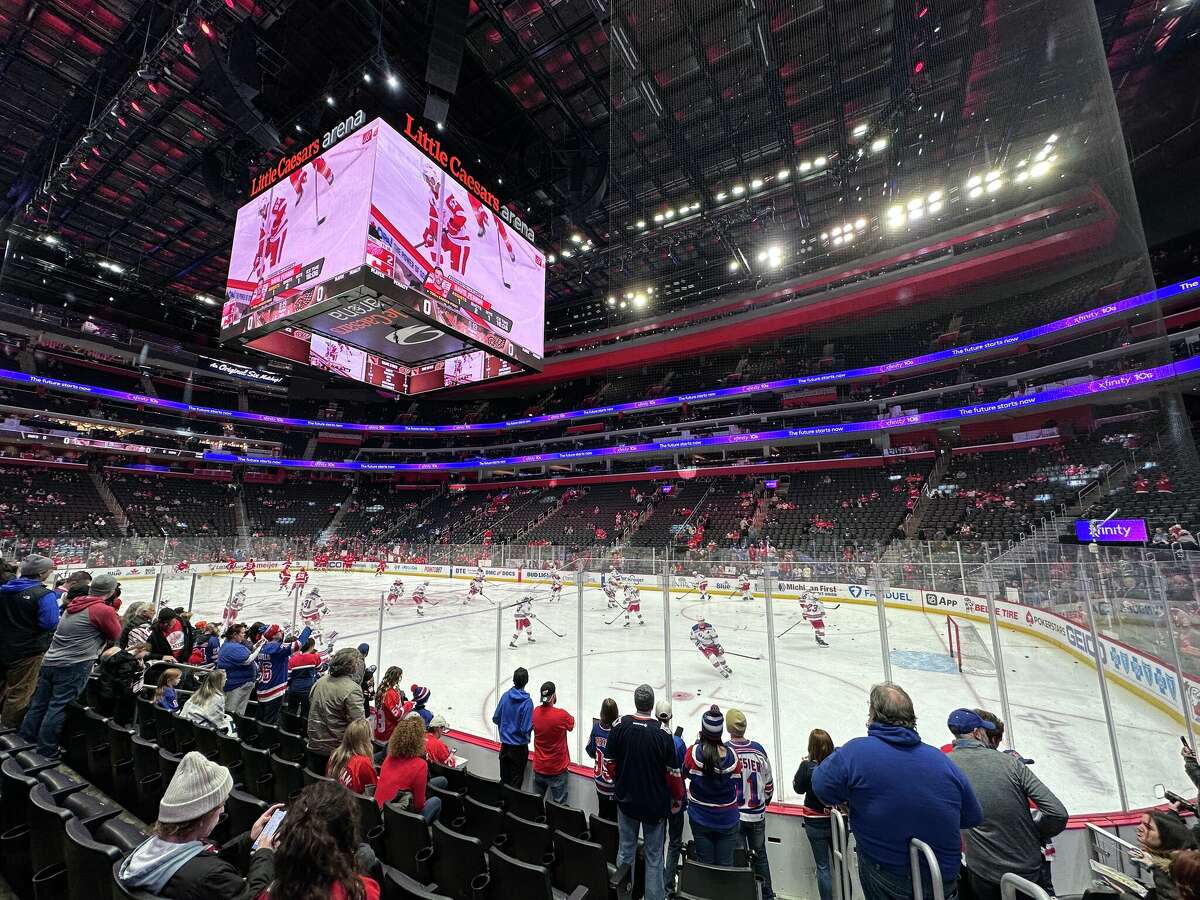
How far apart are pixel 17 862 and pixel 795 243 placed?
66.2ft

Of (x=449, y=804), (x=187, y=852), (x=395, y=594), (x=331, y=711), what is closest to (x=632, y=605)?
(x=395, y=594)

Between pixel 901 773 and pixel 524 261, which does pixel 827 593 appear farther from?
pixel 524 261

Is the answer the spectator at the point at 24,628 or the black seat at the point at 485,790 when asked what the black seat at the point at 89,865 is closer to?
the black seat at the point at 485,790

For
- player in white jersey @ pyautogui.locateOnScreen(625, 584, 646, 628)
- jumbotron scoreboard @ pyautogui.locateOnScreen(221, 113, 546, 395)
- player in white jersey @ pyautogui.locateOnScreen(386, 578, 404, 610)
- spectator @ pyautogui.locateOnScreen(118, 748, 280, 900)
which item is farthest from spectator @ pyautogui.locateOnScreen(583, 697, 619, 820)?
player in white jersey @ pyautogui.locateOnScreen(386, 578, 404, 610)

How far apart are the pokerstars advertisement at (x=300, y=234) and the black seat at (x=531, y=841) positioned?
688 centimetres

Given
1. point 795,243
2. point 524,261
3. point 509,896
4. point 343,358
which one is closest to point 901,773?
point 509,896

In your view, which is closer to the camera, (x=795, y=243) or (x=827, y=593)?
(x=827, y=593)

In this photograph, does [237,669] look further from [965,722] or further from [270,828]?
[965,722]

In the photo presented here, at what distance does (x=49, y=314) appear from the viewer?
26.2 metres

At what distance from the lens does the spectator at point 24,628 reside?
3807mm

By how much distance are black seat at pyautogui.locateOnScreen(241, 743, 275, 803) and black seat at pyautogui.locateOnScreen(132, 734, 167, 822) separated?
0.49 m

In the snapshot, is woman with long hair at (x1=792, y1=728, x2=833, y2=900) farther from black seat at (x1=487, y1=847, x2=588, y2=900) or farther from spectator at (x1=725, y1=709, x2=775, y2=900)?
black seat at (x1=487, y1=847, x2=588, y2=900)

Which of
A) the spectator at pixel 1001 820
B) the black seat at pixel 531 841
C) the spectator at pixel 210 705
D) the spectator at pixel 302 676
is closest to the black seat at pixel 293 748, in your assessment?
the spectator at pixel 210 705

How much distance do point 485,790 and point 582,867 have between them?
1232 mm
